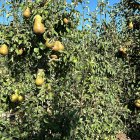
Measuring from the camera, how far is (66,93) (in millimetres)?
5586

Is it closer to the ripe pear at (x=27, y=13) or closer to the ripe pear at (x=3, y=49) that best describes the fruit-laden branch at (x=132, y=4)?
the ripe pear at (x=27, y=13)

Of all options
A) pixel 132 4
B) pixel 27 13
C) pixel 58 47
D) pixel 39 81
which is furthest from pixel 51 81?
pixel 132 4

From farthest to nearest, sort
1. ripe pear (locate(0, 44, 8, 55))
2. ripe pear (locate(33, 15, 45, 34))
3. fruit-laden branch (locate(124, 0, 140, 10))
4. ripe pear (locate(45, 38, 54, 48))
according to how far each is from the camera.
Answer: fruit-laden branch (locate(124, 0, 140, 10)) → ripe pear (locate(0, 44, 8, 55)) → ripe pear (locate(45, 38, 54, 48)) → ripe pear (locate(33, 15, 45, 34))

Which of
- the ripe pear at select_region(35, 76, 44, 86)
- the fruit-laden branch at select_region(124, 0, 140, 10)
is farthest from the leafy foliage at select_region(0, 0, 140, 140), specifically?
the fruit-laden branch at select_region(124, 0, 140, 10)

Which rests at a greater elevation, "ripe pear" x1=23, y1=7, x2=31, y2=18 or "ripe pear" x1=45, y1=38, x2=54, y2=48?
"ripe pear" x1=23, y1=7, x2=31, y2=18

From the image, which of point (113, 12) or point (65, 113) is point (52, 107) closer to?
point (65, 113)

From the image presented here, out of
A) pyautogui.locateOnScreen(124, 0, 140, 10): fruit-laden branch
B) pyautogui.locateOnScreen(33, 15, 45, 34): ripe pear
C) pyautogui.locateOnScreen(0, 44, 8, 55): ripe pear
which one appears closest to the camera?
pyautogui.locateOnScreen(33, 15, 45, 34): ripe pear

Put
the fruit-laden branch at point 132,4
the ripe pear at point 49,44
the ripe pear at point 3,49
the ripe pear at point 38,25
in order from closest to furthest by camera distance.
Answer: the ripe pear at point 38,25 < the ripe pear at point 49,44 < the ripe pear at point 3,49 < the fruit-laden branch at point 132,4

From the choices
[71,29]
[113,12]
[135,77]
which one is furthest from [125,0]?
[71,29]

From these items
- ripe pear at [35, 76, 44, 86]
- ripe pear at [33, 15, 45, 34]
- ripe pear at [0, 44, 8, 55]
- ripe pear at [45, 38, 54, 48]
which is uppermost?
ripe pear at [33, 15, 45, 34]

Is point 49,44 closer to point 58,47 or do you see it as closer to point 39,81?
point 58,47

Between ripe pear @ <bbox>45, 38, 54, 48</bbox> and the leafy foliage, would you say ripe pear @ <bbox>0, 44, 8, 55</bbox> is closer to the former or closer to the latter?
the leafy foliage

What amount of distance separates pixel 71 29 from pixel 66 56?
471mm

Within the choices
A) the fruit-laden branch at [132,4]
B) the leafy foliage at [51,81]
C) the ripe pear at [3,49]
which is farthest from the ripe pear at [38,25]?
the fruit-laden branch at [132,4]
